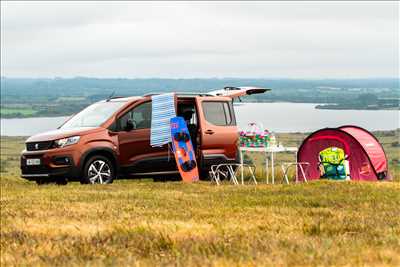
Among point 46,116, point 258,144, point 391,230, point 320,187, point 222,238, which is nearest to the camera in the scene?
point 222,238

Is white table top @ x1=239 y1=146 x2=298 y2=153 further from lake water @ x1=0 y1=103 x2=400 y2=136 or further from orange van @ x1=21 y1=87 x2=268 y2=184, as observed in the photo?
orange van @ x1=21 y1=87 x2=268 y2=184

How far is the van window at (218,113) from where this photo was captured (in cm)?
1785

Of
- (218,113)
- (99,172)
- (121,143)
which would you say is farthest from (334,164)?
(99,172)

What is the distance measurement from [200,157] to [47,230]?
9.39 m

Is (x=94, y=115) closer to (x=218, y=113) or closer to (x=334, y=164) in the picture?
(x=218, y=113)

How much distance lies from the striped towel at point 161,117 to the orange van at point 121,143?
137 millimetres

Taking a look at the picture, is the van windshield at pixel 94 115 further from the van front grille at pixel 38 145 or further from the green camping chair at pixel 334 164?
the green camping chair at pixel 334 164

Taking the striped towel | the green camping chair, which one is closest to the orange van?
the striped towel

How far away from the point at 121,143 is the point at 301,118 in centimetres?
6310

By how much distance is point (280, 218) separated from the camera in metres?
9.40

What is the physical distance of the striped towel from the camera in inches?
666

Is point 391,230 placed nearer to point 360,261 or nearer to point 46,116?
point 360,261

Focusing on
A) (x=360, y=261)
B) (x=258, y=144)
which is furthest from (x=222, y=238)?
(x=258, y=144)

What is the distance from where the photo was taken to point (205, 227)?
8.51 metres
